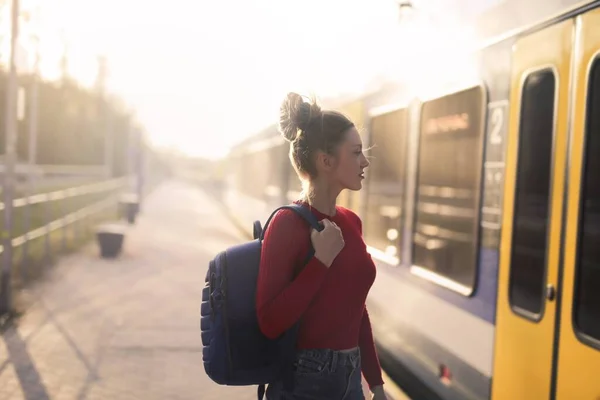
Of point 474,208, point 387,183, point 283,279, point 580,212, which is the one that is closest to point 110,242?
point 387,183

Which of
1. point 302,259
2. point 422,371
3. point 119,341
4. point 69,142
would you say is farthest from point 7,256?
point 69,142

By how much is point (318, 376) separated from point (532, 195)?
211cm

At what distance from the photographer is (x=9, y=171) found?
8.30 meters

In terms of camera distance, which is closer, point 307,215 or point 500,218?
point 307,215

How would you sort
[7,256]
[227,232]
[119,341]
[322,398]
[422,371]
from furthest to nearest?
1. [227,232]
2. [7,256]
3. [119,341]
4. [422,371]
5. [322,398]

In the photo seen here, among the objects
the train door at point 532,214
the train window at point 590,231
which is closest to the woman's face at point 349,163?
the train window at point 590,231

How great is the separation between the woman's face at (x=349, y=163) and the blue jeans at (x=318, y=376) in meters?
0.54

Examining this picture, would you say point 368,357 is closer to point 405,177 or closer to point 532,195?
point 532,195

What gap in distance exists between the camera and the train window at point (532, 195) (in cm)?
385

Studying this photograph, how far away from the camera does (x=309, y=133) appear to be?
7.74 feet

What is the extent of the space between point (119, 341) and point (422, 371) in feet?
10.1

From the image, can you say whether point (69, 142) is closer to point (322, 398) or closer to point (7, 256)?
point (7, 256)

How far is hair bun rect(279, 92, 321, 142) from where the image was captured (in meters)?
2.35

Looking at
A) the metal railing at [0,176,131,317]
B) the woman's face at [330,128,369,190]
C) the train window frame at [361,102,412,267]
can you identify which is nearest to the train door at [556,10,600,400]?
the woman's face at [330,128,369,190]
